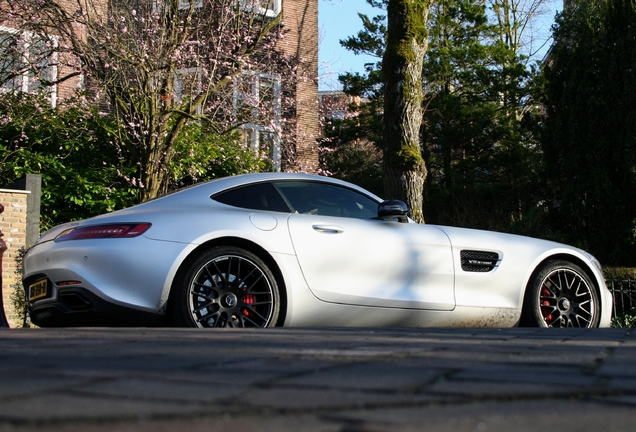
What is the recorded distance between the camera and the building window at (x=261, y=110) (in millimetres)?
14581

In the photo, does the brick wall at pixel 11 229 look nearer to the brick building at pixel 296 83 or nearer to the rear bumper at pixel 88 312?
the brick building at pixel 296 83

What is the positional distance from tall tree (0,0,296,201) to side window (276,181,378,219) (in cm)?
580

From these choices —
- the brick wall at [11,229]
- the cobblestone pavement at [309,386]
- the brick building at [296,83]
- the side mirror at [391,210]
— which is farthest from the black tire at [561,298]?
the brick building at [296,83]

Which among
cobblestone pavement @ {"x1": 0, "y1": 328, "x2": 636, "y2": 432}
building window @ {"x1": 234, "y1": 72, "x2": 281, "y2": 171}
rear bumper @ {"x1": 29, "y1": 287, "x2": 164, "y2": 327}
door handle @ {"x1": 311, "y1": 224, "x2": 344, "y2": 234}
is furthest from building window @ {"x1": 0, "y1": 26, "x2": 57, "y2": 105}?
cobblestone pavement @ {"x1": 0, "y1": 328, "x2": 636, "y2": 432}

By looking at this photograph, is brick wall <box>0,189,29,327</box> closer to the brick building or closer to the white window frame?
the brick building

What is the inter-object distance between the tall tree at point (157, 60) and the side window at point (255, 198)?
5983 mm

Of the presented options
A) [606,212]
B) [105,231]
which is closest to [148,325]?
[105,231]

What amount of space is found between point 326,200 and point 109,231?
5.87 feet

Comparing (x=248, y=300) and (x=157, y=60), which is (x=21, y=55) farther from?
(x=248, y=300)

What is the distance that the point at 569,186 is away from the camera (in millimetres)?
15945

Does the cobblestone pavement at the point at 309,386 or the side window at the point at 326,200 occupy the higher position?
the side window at the point at 326,200

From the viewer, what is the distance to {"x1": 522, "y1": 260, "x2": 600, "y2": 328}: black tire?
20.4ft

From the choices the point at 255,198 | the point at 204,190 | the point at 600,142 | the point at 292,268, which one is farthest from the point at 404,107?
the point at 600,142

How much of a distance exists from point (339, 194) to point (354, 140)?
866 inches
